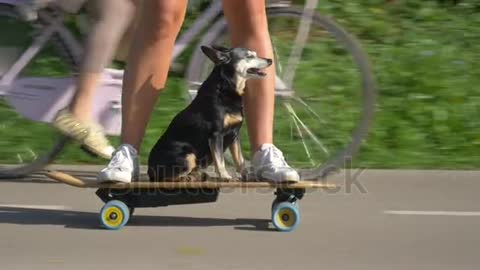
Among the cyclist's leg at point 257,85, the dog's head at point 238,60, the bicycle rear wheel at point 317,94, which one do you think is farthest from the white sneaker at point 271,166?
the bicycle rear wheel at point 317,94

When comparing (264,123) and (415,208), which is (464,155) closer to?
(415,208)

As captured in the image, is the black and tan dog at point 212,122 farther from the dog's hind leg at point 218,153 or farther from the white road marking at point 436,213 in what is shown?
the white road marking at point 436,213

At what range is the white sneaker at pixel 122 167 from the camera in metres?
4.55

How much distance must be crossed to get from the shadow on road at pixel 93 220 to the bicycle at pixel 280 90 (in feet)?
2.18

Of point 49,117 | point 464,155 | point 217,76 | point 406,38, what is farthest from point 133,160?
point 406,38

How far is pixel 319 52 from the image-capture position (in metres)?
5.96

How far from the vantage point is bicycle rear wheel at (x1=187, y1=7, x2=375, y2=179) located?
543 centimetres

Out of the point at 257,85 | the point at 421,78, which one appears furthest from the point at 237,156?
the point at 421,78

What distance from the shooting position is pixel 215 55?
4527 millimetres

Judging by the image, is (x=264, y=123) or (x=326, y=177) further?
(x=326, y=177)

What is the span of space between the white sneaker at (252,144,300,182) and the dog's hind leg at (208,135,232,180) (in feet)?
0.51

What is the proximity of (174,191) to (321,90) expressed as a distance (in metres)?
1.48

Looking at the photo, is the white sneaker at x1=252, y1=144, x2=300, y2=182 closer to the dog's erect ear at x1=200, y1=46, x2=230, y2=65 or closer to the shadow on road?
the shadow on road

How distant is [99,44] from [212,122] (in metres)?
1.01
